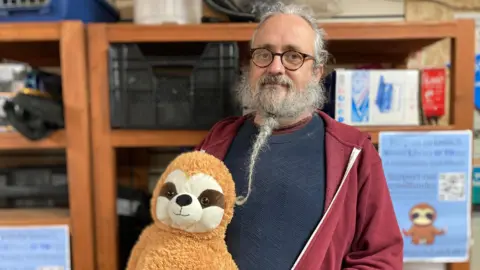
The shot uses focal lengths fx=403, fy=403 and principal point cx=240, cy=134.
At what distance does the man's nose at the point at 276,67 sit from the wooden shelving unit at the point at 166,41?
0.53 feet

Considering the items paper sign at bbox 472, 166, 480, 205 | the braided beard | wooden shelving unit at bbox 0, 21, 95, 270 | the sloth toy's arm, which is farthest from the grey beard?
paper sign at bbox 472, 166, 480, 205

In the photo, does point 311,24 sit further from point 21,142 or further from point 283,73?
point 21,142

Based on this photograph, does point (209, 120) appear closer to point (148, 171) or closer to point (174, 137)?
point (174, 137)

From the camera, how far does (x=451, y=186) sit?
44.1 inches

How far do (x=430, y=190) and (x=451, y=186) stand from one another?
6 centimetres

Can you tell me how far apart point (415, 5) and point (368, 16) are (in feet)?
0.57

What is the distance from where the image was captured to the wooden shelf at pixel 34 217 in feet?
3.57

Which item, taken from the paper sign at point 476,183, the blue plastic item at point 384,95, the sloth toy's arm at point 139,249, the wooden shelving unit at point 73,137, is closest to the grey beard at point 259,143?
the sloth toy's arm at point 139,249

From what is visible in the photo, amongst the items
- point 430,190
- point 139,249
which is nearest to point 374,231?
point 430,190

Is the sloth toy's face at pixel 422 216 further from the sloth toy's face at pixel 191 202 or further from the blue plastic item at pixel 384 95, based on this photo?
the sloth toy's face at pixel 191 202

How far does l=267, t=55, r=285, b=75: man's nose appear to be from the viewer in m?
0.95

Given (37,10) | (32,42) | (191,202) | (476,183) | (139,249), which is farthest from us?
(476,183)

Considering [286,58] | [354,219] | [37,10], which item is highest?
[37,10]

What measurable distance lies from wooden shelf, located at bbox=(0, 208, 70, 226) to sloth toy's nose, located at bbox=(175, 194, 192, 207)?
1.68 ft
